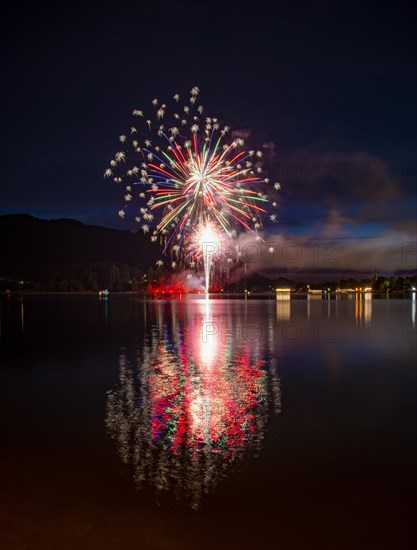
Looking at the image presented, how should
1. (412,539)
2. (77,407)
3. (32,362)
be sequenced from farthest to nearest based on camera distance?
(32,362) < (77,407) < (412,539)

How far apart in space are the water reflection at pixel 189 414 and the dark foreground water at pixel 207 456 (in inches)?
1.5

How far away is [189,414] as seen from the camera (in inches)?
488

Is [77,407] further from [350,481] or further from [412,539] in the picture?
[412,539]

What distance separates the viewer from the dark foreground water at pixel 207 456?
6766 millimetres

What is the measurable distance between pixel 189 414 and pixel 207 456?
3.12 m

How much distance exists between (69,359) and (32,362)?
4.89 ft

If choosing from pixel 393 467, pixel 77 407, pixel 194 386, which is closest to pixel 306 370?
pixel 194 386

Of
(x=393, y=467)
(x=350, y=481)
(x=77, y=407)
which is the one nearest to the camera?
(x=350, y=481)

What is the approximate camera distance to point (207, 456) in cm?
929

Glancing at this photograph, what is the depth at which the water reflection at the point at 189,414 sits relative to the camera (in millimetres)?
8641

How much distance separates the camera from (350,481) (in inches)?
330

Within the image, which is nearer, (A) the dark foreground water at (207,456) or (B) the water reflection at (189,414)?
(A) the dark foreground water at (207,456)

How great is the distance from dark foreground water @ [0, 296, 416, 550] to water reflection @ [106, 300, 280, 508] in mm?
39

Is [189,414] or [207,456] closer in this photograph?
[207,456]
